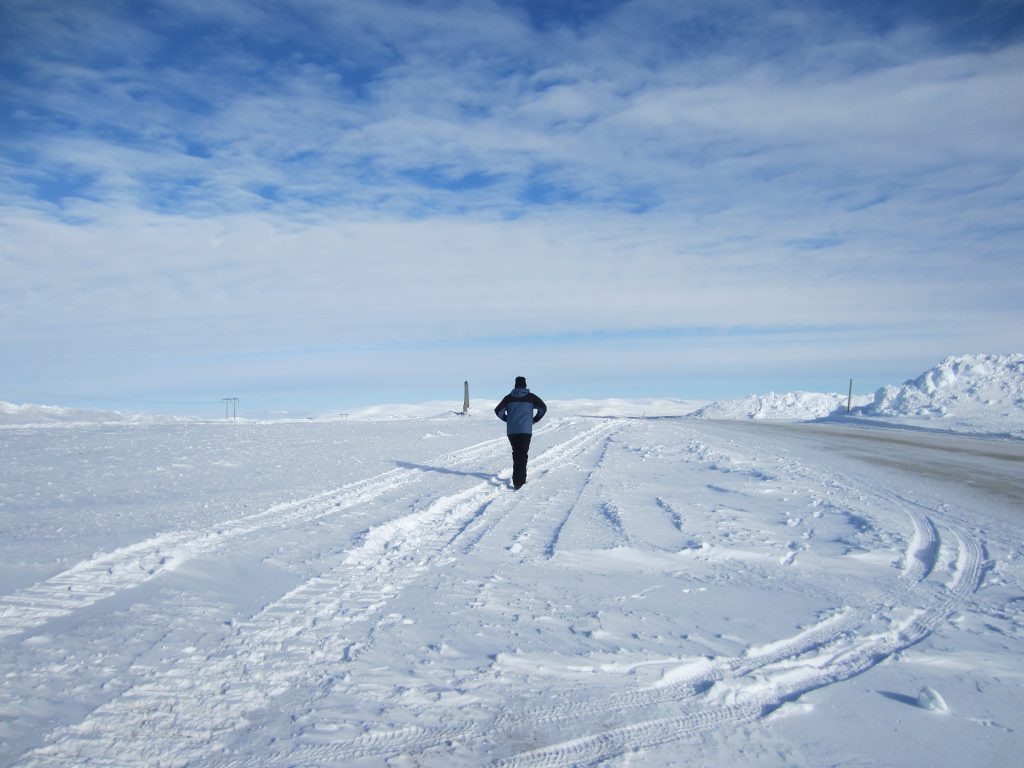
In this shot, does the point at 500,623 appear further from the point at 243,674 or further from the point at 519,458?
the point at 519,458

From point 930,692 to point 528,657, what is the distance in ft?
7.35

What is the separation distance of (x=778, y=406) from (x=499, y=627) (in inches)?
2860

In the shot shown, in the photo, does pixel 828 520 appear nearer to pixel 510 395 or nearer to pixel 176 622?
pixel 510 395

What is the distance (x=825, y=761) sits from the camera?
129 inches

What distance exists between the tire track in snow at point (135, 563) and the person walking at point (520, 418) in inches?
95.9

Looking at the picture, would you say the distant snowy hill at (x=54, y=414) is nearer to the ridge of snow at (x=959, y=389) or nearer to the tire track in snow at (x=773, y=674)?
the tire track in snow at (x=773, y=674)

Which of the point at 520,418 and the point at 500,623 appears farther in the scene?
the point at 520,418

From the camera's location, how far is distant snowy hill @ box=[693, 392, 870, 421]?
68.9 metres

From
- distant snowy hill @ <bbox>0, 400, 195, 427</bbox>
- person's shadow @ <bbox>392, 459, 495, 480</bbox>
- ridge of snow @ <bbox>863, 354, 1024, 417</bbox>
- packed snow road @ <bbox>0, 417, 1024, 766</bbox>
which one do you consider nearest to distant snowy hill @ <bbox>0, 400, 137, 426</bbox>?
distant snowy hill @ <bbox>0, 400, 195, 427</bbox>

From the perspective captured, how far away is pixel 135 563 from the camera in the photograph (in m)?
6.02

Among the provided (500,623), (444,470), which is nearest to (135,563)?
(500,623)

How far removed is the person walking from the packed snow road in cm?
84

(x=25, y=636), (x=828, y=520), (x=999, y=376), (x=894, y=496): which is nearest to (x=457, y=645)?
(x=25, y=636)

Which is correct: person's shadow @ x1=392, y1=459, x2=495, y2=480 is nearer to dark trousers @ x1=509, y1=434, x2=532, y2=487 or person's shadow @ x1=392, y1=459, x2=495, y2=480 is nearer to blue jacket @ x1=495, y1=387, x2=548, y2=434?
dark trousers @ x1=509, y1=434, x2=532, y2=487
